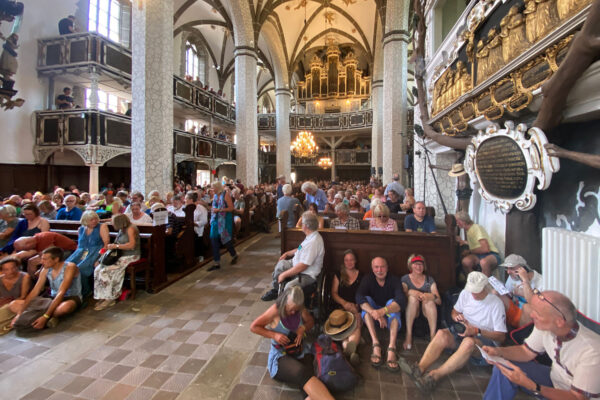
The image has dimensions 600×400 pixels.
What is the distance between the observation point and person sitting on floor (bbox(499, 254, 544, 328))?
2.60 metres

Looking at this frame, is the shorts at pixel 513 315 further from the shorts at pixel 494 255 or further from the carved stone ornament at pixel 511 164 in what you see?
the carved stone ornament at pixel 511 164

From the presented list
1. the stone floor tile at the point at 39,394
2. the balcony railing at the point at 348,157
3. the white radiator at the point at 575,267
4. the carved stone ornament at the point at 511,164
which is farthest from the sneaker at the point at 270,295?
the balcony railing at the point at 348,157

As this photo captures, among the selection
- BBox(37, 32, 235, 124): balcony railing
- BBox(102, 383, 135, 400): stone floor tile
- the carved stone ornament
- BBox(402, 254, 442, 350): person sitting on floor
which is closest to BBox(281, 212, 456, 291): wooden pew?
BBox(402, 254, 442, 350): person sitting on floor

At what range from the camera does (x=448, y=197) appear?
22.2 ft

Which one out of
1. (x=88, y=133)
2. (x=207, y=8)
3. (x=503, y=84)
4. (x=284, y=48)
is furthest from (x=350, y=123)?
(x=503, y=84)

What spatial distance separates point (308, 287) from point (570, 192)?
2.83 meters

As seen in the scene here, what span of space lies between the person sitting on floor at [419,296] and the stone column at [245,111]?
1055 centimetres

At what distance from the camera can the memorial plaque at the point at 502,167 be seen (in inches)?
115

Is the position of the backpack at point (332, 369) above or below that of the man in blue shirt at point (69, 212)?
below

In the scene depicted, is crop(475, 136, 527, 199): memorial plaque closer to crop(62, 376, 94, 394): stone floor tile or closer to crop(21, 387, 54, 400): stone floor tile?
crop(62, 376, 94, 394): stone floor tile

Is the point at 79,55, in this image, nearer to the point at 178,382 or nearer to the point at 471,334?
the point at 178,382

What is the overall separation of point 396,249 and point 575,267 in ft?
5.10

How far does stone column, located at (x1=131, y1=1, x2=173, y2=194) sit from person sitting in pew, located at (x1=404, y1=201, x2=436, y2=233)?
20.1 feet

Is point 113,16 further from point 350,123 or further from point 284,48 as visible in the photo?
point 350,123
